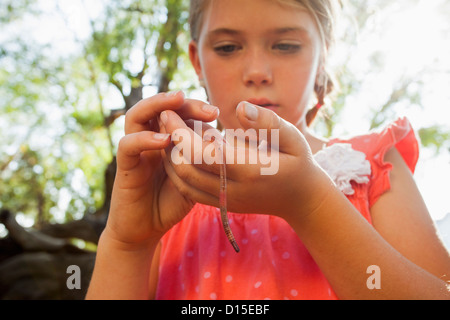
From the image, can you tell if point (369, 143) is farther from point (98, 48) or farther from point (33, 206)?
point (33, 206)

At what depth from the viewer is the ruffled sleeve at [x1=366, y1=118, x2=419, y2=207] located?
130cm

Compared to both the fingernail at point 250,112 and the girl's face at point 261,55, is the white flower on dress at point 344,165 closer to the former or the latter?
the girl's face at point 261,55

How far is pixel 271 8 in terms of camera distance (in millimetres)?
1252

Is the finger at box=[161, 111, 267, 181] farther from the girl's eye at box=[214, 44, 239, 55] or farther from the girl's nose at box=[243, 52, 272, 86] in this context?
the girl's eye at box=[214, 44, 239, 55]

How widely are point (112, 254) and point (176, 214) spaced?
0.28 metres

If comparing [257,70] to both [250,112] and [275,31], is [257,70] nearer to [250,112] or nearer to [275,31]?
[275,31]

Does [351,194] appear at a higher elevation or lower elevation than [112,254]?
higher

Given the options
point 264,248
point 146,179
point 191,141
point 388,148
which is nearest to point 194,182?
point 191,141

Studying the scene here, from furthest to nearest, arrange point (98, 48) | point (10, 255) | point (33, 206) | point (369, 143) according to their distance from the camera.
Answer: point (33, 206) < point (98, 48) < point (10, 255) < point (369, 143)

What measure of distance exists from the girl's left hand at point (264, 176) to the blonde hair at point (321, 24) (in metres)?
0.65

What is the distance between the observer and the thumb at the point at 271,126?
78 centimetres

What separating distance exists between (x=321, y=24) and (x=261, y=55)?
35cm

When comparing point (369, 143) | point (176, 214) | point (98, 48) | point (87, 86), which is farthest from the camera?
point (87, 86)
